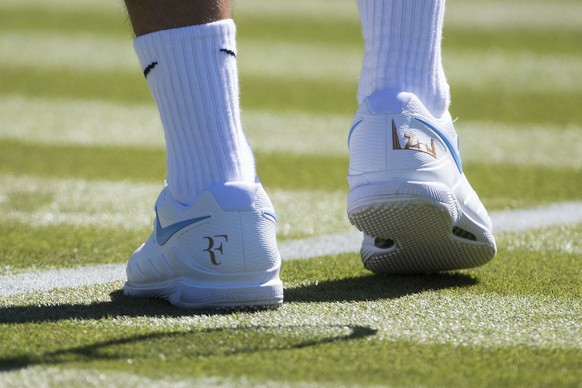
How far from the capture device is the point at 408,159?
1933 mm

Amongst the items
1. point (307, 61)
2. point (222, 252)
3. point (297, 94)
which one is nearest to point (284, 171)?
point (222, 252)

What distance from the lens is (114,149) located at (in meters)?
3.80

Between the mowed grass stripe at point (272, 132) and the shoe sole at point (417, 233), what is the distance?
164cm

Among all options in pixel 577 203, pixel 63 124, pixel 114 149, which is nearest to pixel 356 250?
pixel 577 203

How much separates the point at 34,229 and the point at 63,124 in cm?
184

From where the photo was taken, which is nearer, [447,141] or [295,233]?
[447,141]

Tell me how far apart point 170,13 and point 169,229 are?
1.29ft

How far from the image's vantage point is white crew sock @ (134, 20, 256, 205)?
186 cm

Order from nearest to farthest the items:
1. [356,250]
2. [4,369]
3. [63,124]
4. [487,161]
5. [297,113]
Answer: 1. [4,369]
2. [356,250]
3. [487,161]
4. [63,124]
5. [297,113]

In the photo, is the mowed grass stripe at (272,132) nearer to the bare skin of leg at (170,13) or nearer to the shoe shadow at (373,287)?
the shoe shadow at (373,287)

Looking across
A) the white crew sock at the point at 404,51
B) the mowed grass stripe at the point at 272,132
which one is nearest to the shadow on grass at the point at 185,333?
the white crew sock at the point at 404,51

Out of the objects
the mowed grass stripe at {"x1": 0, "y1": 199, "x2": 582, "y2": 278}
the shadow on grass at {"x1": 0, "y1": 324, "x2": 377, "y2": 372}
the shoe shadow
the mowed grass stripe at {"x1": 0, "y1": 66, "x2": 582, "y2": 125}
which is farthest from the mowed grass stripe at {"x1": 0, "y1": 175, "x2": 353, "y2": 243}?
the mowed grass stripe at {"x1": 0, "y1": 66, "x2": 582, "y2": 125}

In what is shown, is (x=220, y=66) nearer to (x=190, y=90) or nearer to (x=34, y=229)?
(x=190, y=90)

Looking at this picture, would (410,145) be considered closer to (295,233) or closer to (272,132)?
(295,233)
